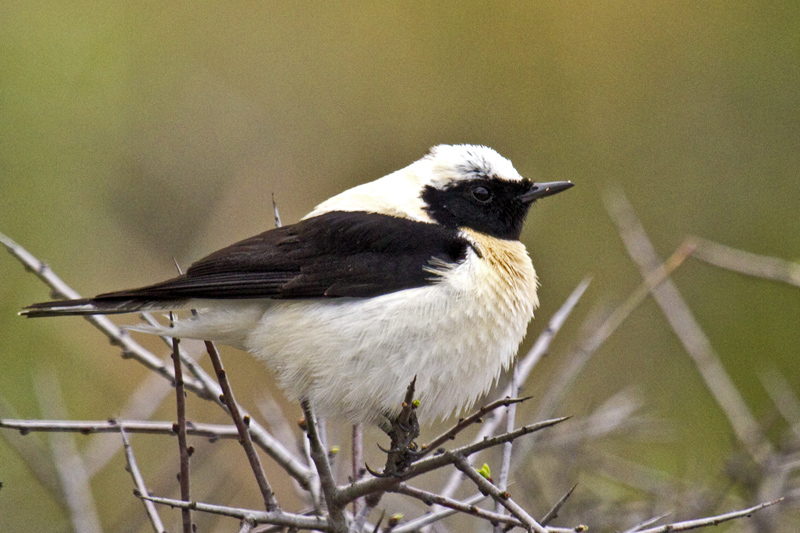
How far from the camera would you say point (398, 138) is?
770 centimetres

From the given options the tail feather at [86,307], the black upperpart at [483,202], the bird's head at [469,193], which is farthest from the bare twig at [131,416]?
the black upperpart at [483,202]

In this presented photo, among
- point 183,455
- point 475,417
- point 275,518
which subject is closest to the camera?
point 475,417

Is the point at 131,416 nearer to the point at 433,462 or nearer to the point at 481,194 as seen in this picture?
the point at 481,194

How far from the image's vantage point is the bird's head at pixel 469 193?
13.5 feet

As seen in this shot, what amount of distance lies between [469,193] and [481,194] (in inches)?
2.3

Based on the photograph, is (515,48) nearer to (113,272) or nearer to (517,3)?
(517,3)

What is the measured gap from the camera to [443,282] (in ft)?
11.7

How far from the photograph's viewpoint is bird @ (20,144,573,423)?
343 cm

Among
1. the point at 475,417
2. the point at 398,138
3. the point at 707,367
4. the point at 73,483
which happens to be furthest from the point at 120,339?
the point at 398,138

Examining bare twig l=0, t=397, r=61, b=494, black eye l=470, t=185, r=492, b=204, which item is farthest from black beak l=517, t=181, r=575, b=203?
bare twig l=0, t=397, r=61, b=494

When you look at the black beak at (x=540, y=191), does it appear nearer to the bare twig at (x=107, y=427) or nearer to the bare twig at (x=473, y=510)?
the bare twig at (x=107, y=427)

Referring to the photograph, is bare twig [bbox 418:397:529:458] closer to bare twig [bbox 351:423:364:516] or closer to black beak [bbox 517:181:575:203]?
bare twig [bbox 351:423:364:516]

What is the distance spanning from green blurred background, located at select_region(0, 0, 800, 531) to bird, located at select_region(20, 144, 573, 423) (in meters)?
2.60

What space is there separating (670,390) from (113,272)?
434cm
